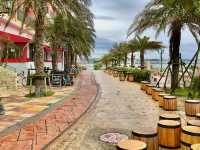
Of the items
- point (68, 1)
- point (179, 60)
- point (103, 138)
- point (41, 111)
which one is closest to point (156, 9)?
point (179, 60)

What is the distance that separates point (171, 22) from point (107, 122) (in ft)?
36.3

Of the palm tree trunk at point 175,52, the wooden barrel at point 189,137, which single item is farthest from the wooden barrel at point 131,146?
the palm tree trunk at point 175,52

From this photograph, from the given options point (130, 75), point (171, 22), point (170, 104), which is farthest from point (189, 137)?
point (130, 75)

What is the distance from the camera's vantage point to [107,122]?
38.0 feet

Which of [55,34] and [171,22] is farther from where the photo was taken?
[55,34]

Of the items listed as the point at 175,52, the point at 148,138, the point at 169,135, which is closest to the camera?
the point at 148,138

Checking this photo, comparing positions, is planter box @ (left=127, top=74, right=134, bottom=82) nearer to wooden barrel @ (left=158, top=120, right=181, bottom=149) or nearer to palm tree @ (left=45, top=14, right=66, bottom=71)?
palm tree @ (left=45, top=14, right=66, bottom=71)

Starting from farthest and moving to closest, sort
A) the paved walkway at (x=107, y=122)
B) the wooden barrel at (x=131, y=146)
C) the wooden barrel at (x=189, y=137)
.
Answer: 1. the paved walkway at (x=107, y=122)
2. the wooden barrel at (x=189, y=137)
3. the wooden barrel at (x=131, y=146)

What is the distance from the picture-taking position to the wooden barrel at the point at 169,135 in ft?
27.1

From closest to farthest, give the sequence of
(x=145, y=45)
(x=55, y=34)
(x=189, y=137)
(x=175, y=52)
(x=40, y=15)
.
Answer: (x=189, y=137)
(x=40, y=15)
(x=175, y=52)
(x=55, y=34)
(x=145, y=45)

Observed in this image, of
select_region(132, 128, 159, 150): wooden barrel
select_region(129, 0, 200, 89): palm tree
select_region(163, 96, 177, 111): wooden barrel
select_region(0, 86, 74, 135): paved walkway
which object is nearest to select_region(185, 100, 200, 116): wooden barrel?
select_region(163, 96, 177, 111): wooden barrel

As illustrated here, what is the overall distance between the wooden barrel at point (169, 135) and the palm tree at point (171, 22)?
12.1 metres

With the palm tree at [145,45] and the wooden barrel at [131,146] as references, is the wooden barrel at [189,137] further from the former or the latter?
the palm tree at [145,45]

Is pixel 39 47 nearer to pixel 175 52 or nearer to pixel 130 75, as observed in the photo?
pixel 175 52
